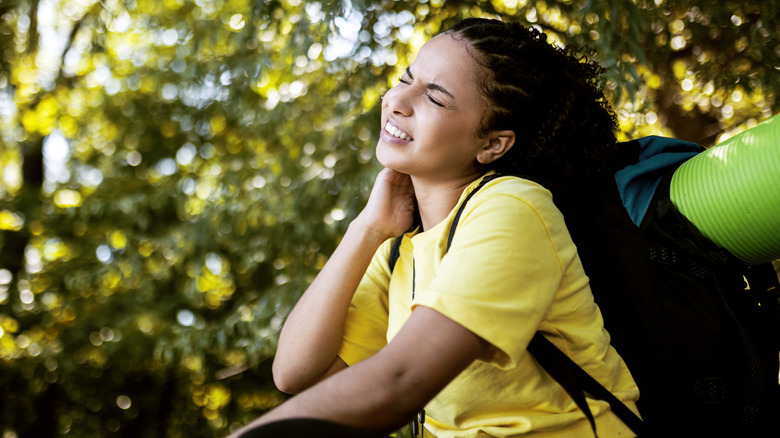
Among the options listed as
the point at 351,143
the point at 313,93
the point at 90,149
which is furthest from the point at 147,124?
the point at 351,143

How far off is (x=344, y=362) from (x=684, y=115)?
2449mm

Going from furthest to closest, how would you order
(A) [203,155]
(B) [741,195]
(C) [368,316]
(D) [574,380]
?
1. (A) [203,155]
2. (C) [368,316]
3. (B) [741,195]
4. (D) [574,380]

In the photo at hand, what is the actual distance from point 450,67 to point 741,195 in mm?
713

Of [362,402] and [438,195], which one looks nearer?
[362,402]

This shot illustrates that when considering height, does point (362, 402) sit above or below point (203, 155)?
above

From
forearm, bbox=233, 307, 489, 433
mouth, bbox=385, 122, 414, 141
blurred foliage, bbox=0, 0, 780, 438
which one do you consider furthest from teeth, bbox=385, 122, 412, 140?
blurred foliage, bbox=0, 0, 780, 438

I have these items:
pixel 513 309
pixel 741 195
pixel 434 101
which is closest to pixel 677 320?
pixel 741 195

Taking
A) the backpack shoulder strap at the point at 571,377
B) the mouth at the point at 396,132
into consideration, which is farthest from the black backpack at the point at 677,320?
the mouth at the point at 396,132

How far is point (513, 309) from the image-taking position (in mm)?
1084

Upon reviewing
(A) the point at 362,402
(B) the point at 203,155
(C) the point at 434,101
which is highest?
(C) the point at 434,101

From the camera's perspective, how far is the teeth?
1.59 meters

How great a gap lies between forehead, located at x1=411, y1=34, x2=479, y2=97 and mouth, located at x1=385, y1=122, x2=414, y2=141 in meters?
0.14

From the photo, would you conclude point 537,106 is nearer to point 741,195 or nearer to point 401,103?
point 401,103

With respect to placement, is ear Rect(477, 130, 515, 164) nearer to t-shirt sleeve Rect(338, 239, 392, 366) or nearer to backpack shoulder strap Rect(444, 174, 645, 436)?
backpack shoulder strap Rect(444, 174, 645, 436)
